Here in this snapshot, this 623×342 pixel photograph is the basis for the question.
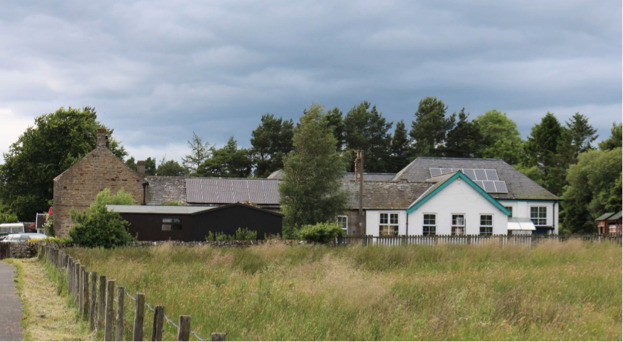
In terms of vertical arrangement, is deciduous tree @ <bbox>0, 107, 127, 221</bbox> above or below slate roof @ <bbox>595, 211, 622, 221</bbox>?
above

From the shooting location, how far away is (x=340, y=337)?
11.8 meters

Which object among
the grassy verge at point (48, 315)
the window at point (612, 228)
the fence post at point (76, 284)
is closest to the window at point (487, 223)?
the window at point (612, 228)

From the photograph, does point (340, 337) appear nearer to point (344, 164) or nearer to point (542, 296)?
point (542, 296)

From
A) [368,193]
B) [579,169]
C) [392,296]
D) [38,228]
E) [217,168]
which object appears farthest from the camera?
[217,168]

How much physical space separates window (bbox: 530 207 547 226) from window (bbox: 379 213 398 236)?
1474cm

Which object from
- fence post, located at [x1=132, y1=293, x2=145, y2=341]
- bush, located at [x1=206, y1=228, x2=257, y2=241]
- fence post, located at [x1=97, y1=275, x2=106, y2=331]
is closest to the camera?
fence post, located at [x1=132, y1=293, x2=145, y2=341]

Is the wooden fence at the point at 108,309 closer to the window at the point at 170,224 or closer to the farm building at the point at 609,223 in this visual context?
the window at the point at 170,224

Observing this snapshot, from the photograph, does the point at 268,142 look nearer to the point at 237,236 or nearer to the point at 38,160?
the point at 38,160

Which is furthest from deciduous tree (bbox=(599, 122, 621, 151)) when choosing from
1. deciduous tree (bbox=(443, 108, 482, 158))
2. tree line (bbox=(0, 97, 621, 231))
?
deciduous tree (bbox=(443, 108, 482, 158))

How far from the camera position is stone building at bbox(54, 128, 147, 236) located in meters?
51.8

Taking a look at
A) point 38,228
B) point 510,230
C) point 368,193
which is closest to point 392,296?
point 368,193

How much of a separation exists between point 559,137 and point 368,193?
61.7 meters

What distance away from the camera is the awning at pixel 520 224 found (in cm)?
5356

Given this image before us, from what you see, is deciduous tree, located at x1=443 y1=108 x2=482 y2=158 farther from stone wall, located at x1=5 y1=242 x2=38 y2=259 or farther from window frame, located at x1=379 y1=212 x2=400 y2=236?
stone wall, located at x1=5 y1=242 x2=38 y2=259
